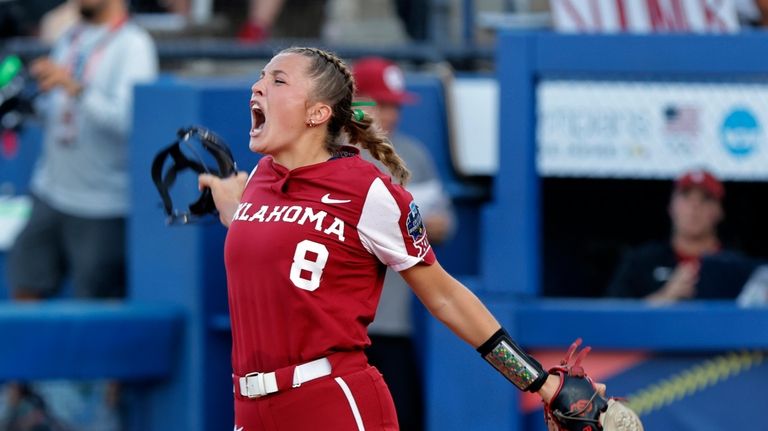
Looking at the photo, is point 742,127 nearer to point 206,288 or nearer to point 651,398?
point 651,398

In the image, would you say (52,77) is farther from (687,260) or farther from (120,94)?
(687,260)

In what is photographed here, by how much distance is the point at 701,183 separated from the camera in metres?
7.28

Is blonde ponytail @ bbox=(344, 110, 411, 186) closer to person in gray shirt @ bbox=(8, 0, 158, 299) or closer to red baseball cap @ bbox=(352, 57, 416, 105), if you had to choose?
red baseball cap @ bbox=(352, 57, 416, 105)

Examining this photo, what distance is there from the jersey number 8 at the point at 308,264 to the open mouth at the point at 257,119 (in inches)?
13.8

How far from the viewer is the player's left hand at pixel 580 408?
4043 millimetres

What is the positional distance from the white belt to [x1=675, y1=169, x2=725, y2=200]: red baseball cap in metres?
3.76

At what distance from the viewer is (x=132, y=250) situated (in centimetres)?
711

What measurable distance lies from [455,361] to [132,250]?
170 centimetres

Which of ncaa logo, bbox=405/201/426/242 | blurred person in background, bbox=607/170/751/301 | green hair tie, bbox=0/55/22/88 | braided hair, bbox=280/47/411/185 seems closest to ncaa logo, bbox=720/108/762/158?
blurred person in background, bbox=607/170/751/301

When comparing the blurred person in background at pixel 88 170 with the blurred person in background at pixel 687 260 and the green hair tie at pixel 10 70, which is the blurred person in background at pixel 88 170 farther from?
the blurred person in background at pixel 687 260

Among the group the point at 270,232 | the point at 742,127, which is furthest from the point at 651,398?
the point at 270,232

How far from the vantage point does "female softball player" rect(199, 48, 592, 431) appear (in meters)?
3.90

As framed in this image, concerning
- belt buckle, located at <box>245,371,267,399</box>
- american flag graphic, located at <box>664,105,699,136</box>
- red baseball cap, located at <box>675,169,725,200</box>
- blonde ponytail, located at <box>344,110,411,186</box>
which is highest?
blonde ponytail, located at <box>344,110,411,186</box>

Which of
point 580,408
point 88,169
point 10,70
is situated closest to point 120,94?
point 88,169
